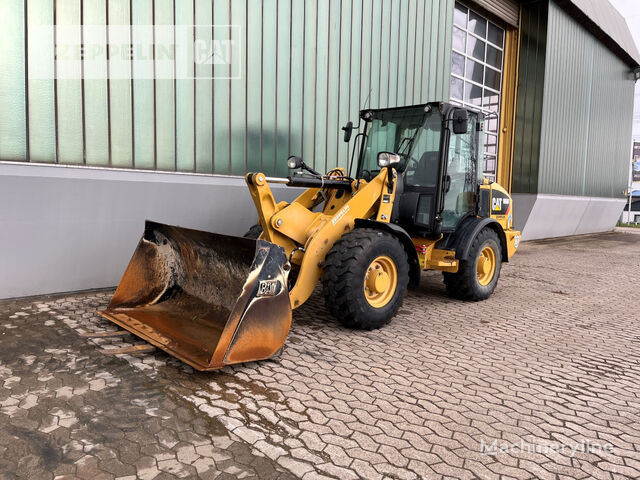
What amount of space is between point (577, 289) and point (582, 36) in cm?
1222

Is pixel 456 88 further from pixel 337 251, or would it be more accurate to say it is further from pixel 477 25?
pixel 337 251

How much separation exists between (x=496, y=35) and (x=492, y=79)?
4.13 ft

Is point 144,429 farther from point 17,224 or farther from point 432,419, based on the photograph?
point 17,224

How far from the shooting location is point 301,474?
2.38m

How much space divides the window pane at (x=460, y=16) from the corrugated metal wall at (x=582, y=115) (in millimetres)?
2982

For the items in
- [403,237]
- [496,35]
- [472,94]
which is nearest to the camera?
[403,237]

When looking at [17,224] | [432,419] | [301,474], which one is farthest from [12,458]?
[17,224]

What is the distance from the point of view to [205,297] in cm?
451

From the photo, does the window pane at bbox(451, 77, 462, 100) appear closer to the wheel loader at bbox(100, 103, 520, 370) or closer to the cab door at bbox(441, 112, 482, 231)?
the wheel loader at bbox(100, 103, 520, 370)

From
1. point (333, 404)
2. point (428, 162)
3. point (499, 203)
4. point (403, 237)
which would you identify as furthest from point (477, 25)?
point (333, 404)

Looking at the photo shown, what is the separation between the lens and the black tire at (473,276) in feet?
19.5

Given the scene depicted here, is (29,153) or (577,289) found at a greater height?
(29,153)

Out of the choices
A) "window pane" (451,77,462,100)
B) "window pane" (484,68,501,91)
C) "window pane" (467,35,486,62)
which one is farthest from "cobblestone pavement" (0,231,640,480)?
"window pane" (484,68,501,91)

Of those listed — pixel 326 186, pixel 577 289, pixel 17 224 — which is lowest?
pixel 577 289
